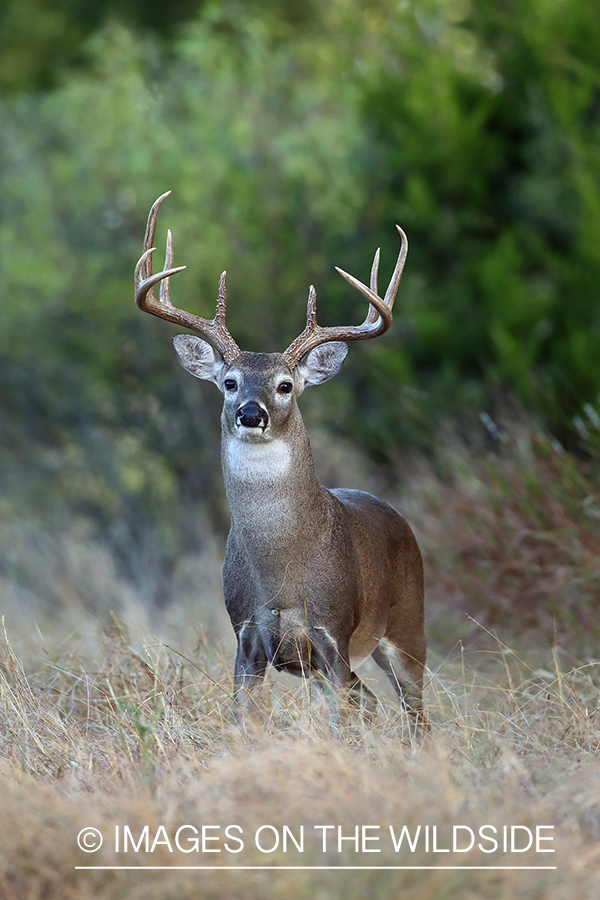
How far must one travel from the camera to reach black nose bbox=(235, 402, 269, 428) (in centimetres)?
480

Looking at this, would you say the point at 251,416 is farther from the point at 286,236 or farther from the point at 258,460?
the point at 286,236

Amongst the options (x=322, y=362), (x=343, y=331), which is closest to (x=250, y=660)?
(x=322, y=362)

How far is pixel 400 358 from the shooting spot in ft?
37.6

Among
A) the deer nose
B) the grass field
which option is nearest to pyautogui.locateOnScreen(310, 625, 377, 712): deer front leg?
the grass field

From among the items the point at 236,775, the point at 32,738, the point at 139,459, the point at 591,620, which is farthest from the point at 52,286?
the point at 236,775

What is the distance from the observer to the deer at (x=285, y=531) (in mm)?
4926

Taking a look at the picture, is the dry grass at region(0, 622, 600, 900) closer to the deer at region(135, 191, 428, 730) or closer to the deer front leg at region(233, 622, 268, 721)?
the deer front leg at region(233, 622, 268, 721)

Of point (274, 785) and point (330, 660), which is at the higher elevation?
point (274, 785)

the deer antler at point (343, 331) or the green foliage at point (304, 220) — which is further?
the green foliage at point (304, 220)

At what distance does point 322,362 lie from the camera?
5.44 metres

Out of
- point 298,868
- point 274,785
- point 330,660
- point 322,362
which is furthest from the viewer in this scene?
point 322,362

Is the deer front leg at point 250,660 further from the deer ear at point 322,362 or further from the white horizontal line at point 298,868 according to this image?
the white horizontal line at point 298,868

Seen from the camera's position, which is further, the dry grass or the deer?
the deer

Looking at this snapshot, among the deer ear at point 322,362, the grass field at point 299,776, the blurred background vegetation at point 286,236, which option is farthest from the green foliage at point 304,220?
the deer ear at point 322,362
